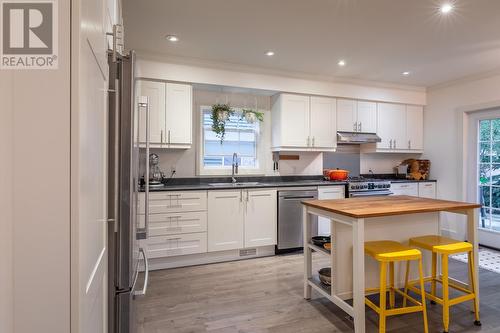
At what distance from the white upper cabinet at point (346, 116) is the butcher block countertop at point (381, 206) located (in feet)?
7.00

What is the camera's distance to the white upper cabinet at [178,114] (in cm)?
365

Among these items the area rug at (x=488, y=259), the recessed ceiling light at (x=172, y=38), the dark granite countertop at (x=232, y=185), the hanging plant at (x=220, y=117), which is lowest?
the area rug at (x=488, y=259)

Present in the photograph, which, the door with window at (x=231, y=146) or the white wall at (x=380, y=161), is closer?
the door with window at (x=231, y=146)

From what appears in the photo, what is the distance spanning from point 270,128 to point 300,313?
281 centimetres

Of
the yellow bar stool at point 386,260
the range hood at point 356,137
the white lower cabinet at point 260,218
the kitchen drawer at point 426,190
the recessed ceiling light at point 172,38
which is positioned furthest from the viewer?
the kitchen drawer at point 426,190

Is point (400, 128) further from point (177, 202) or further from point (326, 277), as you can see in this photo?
point (177, 202)

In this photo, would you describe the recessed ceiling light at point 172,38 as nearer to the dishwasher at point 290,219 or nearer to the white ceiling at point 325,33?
the white ceiling at point 325,33

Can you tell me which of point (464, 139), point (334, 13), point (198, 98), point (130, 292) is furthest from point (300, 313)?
point (464, 139)

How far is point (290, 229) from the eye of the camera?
3.94m

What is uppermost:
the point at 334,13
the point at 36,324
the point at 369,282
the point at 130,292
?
the point at 334,13

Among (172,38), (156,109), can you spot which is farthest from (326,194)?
(172,38)

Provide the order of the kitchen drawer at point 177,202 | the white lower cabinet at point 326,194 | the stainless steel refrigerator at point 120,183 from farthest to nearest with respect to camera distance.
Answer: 1. the white lower cabinet at point 326,194
2. the kitchen drawer at point 177,202
3. the stainless steel refrigerator at point 120,183

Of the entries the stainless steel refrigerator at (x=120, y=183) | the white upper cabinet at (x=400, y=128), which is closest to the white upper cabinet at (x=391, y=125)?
the white upper cabinet at (x=400, y=128)

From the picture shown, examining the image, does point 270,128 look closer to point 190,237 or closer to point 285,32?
point 285,32
